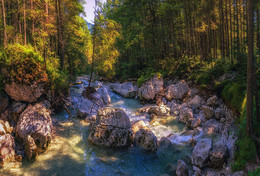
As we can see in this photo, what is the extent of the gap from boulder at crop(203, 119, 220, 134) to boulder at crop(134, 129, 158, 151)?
3586 millimetres

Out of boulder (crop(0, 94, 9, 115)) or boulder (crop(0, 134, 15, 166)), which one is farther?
boulder (crop(0, 94, 9, 115))

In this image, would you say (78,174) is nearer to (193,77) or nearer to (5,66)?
(5,66)

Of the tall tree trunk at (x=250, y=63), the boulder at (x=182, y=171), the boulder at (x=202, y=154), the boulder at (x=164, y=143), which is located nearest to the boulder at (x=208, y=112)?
the boulder at (x=164, y=143)

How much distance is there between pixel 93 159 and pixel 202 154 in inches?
206

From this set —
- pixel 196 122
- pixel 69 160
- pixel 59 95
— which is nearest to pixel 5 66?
pixel 59 95

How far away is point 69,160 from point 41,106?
4.20m

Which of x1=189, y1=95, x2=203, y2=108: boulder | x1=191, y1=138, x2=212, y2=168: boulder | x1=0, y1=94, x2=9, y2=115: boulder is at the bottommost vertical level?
x1=191, y1=138, x2=212, y2=168: boulder

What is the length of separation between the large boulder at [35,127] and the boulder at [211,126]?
31.0ft

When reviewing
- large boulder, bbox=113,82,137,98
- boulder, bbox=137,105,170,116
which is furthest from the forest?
large boulder, bbox=113,82,137,98

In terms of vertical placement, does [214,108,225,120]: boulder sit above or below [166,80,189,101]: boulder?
below

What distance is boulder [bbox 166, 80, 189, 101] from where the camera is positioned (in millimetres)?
16297

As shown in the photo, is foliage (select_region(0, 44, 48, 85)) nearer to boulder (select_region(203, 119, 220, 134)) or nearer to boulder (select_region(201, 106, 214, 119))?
boulder (select_region(203, 119, 220, 134))

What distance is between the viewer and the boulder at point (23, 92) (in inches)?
378

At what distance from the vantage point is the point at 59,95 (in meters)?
12.7
